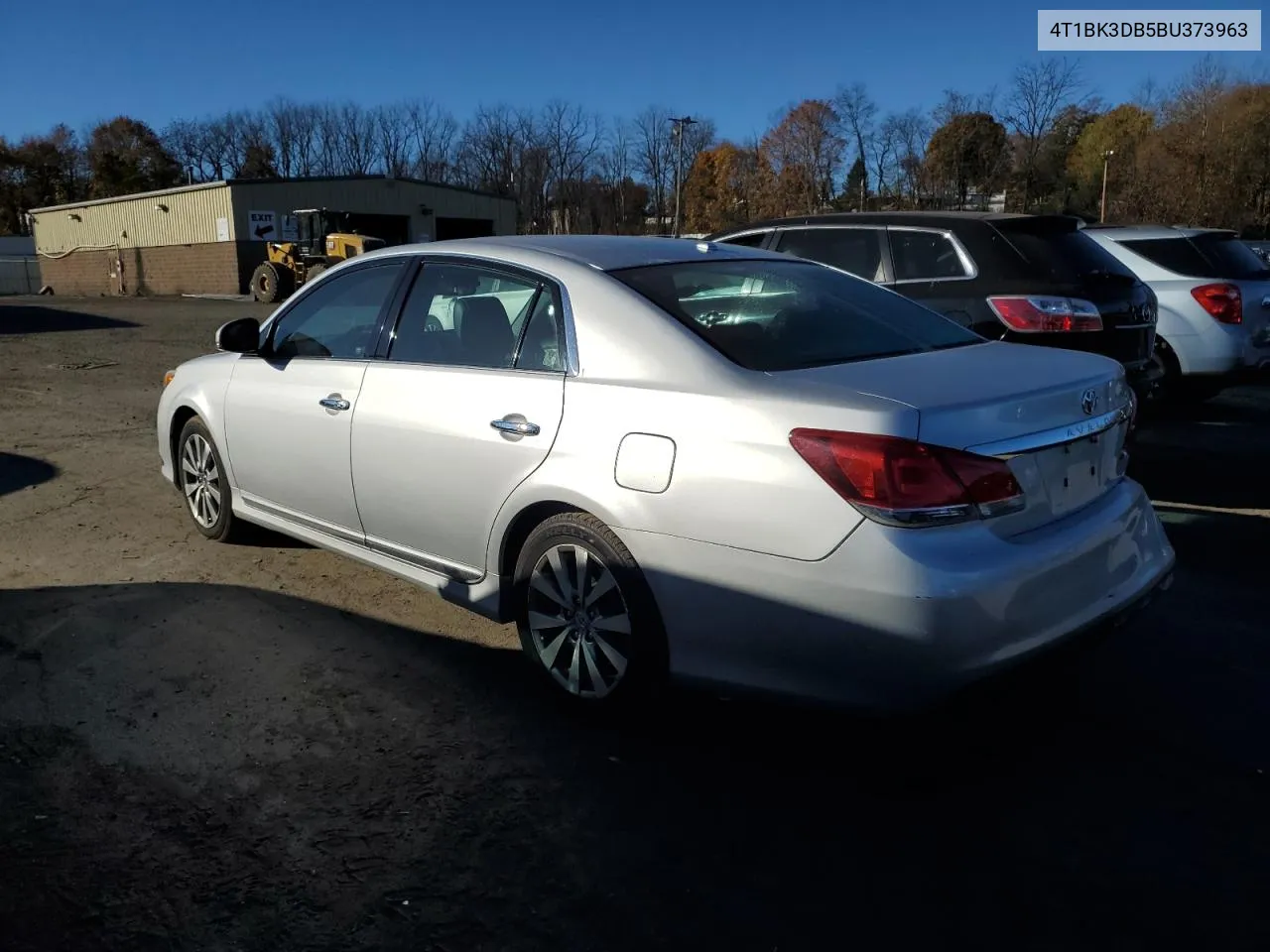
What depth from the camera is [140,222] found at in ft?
144

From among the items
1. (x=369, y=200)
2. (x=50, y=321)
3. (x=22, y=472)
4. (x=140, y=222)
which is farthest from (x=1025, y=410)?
(x=140, y=222)

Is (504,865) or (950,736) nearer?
(504,865)

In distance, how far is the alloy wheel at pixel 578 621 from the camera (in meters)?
3.16

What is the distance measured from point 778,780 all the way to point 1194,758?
50.4 inches

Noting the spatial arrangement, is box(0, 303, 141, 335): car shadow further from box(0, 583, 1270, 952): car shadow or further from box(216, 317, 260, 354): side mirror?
box(0, 583, 1270, 952): car shadow

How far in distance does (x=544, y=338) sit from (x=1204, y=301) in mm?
7406

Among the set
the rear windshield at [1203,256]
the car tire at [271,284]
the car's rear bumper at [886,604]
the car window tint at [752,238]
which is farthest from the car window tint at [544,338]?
the car tire at [271,284]

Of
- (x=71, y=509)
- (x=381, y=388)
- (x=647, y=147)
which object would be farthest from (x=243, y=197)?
(x=647, y=147)

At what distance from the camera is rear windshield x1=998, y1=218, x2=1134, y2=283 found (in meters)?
6.33

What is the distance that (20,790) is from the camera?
9.70 ft

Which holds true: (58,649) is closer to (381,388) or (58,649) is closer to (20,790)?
(20,790)

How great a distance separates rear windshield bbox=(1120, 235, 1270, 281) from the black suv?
2.43m

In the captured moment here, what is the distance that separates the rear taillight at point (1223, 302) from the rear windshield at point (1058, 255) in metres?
2.51

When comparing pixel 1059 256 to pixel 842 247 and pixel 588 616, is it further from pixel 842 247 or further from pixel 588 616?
pixel 588 616
